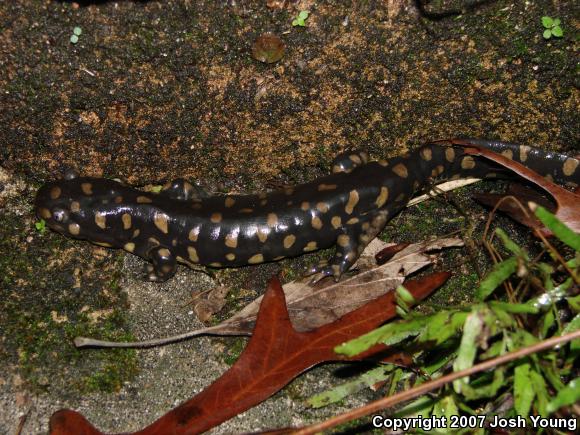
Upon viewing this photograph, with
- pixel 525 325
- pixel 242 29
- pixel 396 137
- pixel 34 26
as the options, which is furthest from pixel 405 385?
pixel 34 26

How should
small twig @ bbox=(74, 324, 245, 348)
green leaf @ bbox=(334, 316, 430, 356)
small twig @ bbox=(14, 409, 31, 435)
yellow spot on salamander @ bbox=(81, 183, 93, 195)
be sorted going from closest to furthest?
green leaf @ bbox=(334, 316, 430, 356) < small twig @ bbox=(14, 409, 31, 435) < small twig @ bbox=(74, 324, 245, 348) < yellow spot on salamander @ bbox=(81, 183, 93, 195)

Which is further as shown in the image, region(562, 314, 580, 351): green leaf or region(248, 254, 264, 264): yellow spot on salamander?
region(248, 254, 264, 264): yellow spot on salamander

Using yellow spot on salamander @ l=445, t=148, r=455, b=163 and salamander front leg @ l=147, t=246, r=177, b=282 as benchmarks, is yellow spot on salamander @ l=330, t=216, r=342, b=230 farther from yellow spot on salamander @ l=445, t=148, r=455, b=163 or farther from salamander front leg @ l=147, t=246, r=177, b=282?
salamander front leg @ l=147, t=246, r=177, b=282

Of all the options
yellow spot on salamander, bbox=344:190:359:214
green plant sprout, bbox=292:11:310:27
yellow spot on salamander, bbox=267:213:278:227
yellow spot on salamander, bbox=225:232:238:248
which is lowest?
yellow spot on salamander, bbox=225:232:238:248

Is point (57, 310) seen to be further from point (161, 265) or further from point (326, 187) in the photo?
point (326, 187)

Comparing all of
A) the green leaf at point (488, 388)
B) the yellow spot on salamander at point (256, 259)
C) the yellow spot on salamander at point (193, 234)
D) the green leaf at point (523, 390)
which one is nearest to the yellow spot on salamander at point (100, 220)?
the yellow spot on salamander at point (193, 234)

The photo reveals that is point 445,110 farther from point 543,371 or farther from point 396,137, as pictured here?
point 543,371

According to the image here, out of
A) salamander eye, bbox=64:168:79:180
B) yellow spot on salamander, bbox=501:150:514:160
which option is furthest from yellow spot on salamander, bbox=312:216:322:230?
salamander eye, bbox=64:168:79:180
